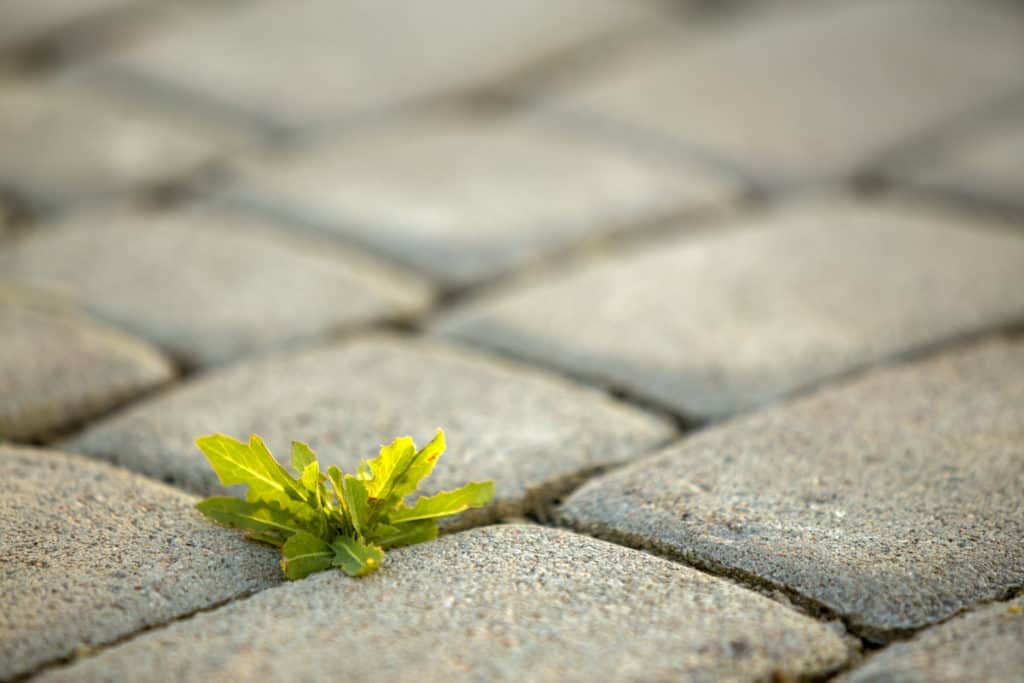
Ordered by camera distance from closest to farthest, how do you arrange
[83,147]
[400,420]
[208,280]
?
[400,420], [208,280], [83,147]

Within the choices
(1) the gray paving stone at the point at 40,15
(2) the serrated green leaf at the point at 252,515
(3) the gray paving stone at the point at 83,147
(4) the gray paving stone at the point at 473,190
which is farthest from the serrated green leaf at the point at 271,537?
(1) the gray paving stone at the point at 40,15

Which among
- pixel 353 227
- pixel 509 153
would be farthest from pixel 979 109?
pixel 353 227

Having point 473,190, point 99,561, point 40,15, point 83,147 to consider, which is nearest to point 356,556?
point 99,561

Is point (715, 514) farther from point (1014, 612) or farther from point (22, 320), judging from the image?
point (22, 320)

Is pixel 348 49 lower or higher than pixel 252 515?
higher

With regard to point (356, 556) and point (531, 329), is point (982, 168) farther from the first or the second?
point (356, 556)

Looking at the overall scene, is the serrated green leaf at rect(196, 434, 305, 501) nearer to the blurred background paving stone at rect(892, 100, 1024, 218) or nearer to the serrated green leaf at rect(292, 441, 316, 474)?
the serrated green leaf at rect(292, 441, 316, 474)

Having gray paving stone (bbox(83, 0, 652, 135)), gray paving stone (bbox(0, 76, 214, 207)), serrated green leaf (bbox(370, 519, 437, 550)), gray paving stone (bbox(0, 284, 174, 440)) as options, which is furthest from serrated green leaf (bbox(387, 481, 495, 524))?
gray paving stone (bbox(83, 0, 652, 135))

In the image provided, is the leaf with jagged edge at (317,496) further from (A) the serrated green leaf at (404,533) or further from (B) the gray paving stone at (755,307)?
(B) the gray paving stone at (755,307)
